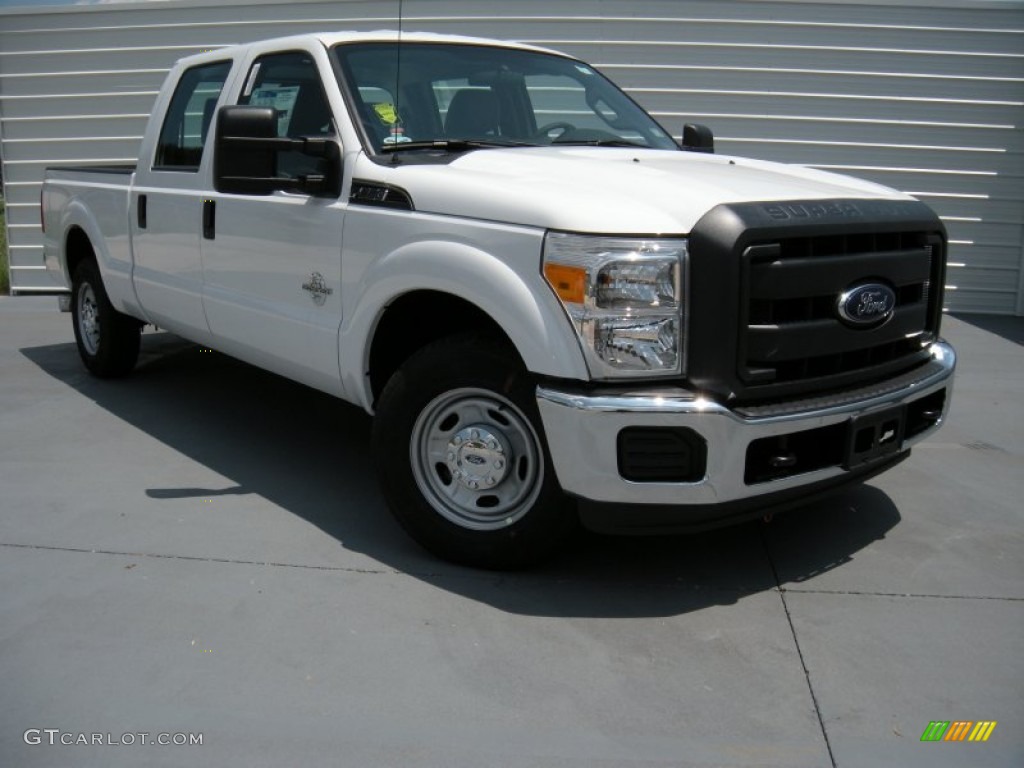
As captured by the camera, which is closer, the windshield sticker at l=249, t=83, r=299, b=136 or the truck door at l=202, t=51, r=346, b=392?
the truck door at l=202, t=51, r=346, b=392

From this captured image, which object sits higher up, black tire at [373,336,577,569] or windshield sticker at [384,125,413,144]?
windshield sticker at [384,125,413,144]

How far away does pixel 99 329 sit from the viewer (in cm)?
678

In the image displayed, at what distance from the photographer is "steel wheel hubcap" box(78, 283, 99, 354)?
6898 millimetres

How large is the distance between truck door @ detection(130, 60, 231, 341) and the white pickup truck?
0.40 ft

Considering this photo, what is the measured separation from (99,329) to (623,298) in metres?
4.65

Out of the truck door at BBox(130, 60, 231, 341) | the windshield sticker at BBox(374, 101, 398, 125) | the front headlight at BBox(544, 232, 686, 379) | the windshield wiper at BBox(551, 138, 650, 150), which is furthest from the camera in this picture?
the truck door at BBox(130, 60, 231, 341)

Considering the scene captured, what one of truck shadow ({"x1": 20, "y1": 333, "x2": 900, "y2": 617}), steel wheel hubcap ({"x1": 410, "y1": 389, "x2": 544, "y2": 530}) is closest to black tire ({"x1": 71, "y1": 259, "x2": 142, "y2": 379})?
truck shadow ({"x1": 20, "y1": 333, "x2": 900, "y2": 617})

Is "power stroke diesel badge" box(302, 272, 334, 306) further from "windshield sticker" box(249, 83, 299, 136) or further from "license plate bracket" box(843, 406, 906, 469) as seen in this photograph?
"license plate bracket" box(843, 406, 906, 469)

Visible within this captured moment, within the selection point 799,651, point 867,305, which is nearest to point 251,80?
point 867,305

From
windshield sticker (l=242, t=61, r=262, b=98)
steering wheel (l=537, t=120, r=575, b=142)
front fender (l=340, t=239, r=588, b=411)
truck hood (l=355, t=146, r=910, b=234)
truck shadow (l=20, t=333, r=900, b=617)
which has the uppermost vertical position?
windshield sticker (l=242, t=61, r=262, b=98)

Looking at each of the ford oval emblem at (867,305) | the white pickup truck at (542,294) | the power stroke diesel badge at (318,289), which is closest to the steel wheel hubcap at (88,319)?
the white pickup truck at (542,294)

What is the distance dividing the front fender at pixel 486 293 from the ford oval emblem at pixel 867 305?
998 mm

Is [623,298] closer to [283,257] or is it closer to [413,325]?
[413,325]

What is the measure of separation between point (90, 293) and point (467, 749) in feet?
17.0
